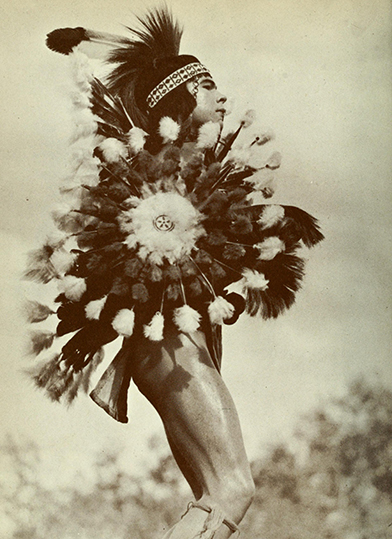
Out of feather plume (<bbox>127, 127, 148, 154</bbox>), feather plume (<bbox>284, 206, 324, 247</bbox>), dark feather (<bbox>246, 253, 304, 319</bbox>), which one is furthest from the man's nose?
dark feather (<bbox>246, 253, 304, 319</bbox>)

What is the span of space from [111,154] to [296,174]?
0.50 metres

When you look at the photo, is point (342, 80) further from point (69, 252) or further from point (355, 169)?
point (69, 252)

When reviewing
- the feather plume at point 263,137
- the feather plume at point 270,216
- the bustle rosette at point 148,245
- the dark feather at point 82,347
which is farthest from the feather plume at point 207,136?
the dark feather at point 82,347

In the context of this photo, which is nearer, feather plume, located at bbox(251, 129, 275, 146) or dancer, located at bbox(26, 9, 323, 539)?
dancer, located at bbox(26, 9, 323, 539)

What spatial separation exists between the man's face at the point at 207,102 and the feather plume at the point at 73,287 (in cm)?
52

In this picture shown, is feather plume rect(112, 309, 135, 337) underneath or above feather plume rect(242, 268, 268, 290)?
underneath

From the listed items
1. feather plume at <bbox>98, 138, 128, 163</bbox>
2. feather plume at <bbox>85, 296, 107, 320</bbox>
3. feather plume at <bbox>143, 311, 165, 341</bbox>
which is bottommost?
feather plume at <bbox>85, 296, 107, 320</bbox>

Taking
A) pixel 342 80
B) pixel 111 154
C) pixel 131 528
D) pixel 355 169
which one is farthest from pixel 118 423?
pixel 342 80

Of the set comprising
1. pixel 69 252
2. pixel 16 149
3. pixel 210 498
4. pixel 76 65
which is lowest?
pixel 210 498

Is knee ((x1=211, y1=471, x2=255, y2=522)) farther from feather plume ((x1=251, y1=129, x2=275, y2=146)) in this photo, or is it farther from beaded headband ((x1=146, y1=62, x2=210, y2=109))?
beaded headband ((x1=146, y1=62, x2=210, y2=109))

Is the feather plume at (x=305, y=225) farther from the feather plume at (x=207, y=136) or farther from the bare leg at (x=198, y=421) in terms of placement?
the bare leg at (x=198, y=421)

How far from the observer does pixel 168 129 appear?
6.90 feet

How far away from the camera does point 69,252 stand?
207cm

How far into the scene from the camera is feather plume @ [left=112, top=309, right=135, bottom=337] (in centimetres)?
202
